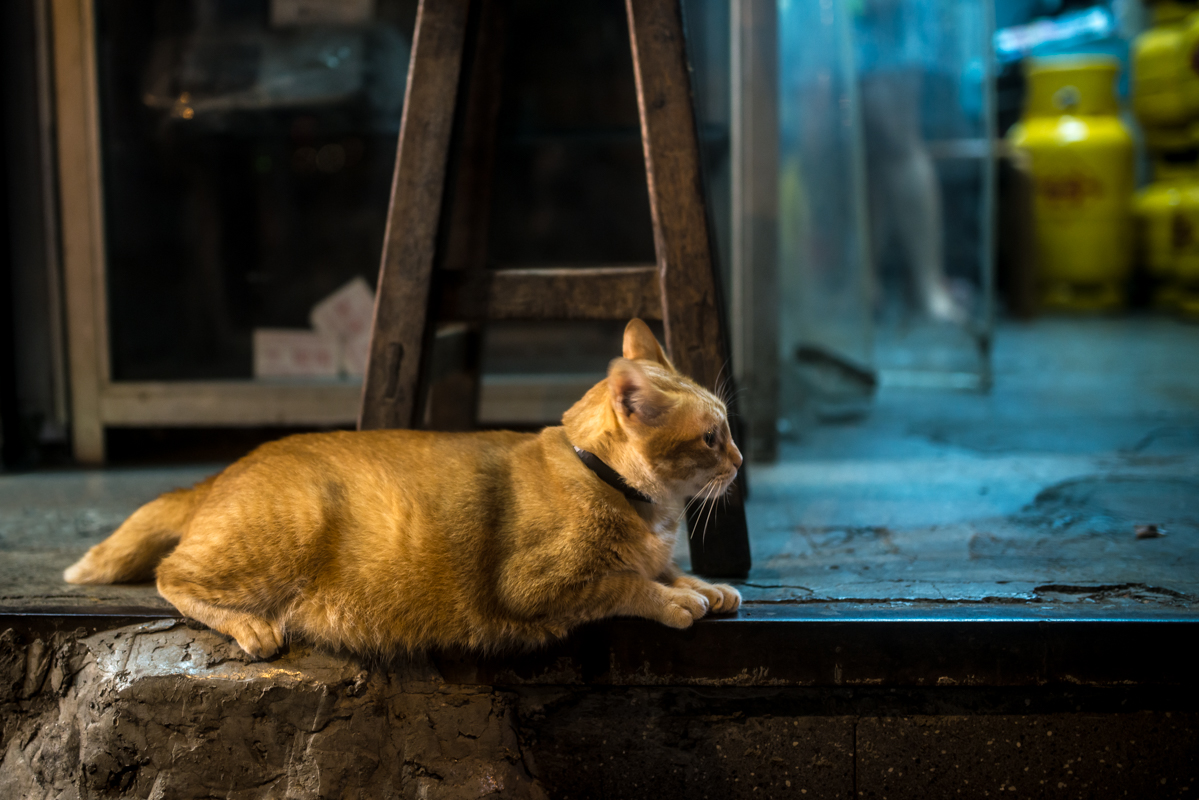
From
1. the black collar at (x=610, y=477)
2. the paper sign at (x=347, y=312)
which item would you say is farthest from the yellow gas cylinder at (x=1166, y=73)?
the black collar at (x=610, y=477)

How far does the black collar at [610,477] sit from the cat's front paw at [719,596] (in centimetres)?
20

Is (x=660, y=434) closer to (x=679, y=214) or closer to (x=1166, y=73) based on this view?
(x=679, y=214)

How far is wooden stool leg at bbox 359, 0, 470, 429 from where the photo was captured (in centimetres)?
181

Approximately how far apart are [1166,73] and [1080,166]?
87 centimetres

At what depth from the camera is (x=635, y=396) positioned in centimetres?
146

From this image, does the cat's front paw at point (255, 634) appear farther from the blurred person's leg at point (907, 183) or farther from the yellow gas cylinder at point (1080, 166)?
the yellow gas cylinder at point (1080, 166)

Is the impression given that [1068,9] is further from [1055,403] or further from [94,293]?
[94,293]

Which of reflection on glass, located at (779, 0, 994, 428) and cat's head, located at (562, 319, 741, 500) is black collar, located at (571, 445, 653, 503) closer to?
cat's head, located at (562, 319, 741, 500)

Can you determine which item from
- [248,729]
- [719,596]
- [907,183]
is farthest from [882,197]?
[248,729]

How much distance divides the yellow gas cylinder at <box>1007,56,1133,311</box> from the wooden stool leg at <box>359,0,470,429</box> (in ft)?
23.0

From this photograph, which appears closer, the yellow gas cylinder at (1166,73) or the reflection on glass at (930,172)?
the reflection on glass at (930,172)

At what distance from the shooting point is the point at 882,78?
14.8 feet

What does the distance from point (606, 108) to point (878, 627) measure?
247 centimetres

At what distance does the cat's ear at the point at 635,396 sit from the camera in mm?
1410
